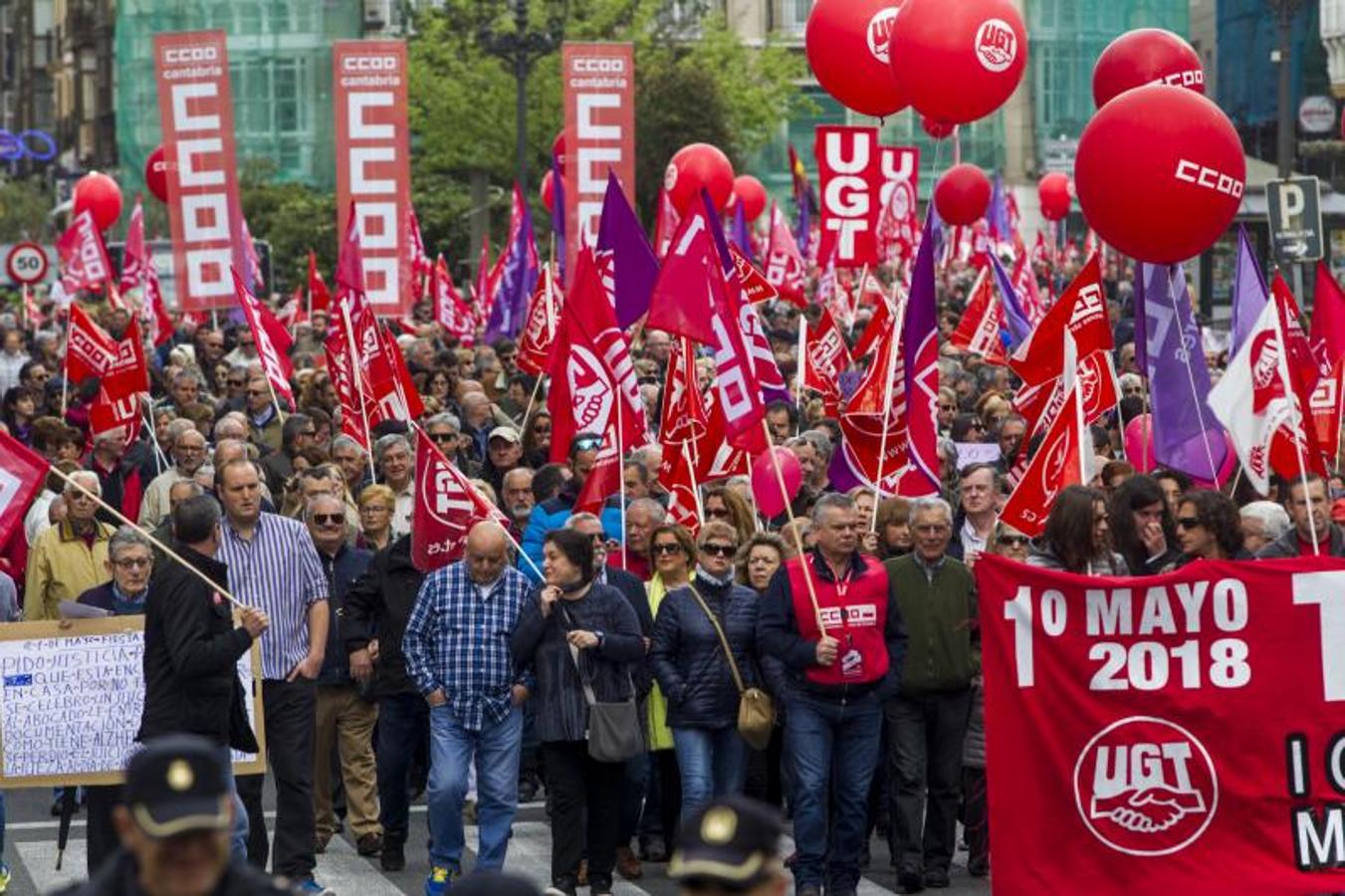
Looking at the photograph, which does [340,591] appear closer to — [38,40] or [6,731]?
[6,731]

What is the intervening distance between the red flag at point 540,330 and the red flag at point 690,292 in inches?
292

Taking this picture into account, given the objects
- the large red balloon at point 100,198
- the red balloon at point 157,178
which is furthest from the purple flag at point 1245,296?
the large red balloon at point 100,198

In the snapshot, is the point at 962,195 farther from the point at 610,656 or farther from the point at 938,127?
the point at 610,656

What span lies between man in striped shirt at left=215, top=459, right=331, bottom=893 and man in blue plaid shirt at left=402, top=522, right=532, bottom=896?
0.44 metres

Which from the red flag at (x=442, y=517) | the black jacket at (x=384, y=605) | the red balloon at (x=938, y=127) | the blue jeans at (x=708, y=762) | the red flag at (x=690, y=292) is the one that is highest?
the red balloon at (x=938, y=127)

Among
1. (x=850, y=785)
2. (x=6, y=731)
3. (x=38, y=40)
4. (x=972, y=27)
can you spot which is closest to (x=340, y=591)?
(x=6, y=731)

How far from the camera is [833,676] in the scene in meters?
11.4

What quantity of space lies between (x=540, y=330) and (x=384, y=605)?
8893mm

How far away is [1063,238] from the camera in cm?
5416

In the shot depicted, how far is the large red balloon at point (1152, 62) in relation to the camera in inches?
680

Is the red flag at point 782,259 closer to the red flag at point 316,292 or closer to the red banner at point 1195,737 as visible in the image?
the red flag at point 316,292

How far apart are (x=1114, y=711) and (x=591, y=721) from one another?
93.9 inches

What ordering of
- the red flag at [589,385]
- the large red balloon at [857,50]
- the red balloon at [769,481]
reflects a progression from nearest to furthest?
the red balloon at [769,481] < the red flag at [589,385] < the large red balloon at [857,50]

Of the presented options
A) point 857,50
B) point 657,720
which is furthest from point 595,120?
point 657,720
